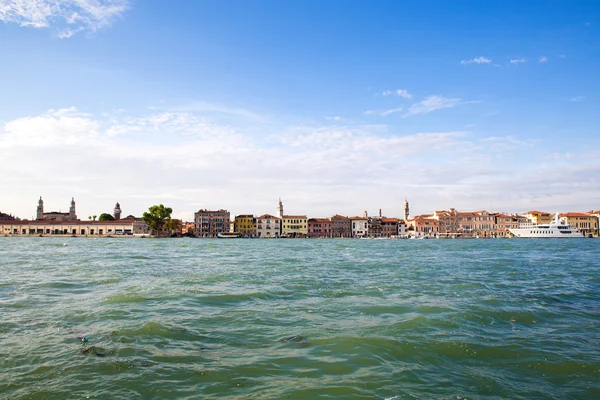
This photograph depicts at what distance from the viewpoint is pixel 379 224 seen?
13412 cm

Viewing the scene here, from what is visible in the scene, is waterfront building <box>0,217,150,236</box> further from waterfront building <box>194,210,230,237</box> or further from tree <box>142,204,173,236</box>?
waterfront building <box>194,210,230,237</box>

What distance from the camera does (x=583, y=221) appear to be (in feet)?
420

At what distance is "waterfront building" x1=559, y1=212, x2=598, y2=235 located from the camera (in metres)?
127

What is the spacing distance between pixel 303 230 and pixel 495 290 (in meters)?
115

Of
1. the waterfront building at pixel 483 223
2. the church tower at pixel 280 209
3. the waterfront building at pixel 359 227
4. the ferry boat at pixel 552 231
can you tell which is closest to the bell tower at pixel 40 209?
the church tower at pixel 280 209

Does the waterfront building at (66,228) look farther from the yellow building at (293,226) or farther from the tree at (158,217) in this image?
the yellow building at (293,226)

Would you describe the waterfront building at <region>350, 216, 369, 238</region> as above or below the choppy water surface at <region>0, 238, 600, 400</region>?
above

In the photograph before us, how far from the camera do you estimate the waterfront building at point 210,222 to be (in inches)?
5039

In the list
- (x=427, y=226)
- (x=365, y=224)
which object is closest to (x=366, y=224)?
(x=365, y=224)

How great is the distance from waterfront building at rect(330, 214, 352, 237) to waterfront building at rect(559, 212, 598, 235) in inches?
2397

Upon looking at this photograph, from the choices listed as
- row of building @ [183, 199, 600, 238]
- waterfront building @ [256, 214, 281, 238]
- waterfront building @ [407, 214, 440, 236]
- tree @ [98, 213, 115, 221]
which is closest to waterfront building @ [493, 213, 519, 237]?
row of building @ [183, 199, 600, 238]

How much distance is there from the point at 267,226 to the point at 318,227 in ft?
49.4

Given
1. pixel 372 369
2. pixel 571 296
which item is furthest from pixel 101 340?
pixel 571 296

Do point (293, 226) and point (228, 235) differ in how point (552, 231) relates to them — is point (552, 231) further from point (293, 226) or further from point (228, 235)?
point (228, 235)
